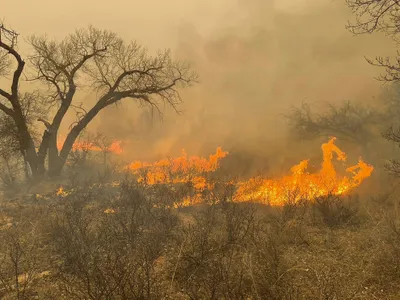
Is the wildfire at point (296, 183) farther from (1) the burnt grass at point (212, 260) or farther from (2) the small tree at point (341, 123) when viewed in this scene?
(1) the burnt grass at point (212, 260)

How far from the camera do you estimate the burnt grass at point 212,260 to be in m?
3.77

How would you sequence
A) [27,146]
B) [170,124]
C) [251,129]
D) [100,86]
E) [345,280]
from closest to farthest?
1. [345,280]
2. [27,146]
3. [100,86]
4. [251,129]
5. [170,124]

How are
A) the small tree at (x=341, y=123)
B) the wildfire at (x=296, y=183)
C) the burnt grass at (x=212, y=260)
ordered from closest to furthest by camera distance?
the burnt grass at (x=212, y=260)
the wildfire at (x=296, y=183)
the small tree at (x=341, y=123)

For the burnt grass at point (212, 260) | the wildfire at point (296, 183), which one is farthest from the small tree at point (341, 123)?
the burnt grass at point (212, 260)

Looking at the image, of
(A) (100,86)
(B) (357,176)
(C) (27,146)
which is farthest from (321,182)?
(C) (27,146)

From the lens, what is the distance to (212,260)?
15.3 ft

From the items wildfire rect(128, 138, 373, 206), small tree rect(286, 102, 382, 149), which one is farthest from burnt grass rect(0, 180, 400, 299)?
small tree rect(286, 102, 382, 149)

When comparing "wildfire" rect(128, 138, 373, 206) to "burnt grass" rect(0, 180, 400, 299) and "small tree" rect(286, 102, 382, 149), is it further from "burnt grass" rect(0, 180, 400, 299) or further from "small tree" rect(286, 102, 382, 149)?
"burnt grass" rect(0, 180, 400, 299)

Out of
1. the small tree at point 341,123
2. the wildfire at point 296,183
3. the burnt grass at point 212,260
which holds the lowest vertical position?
the burnt grass at point 212,260

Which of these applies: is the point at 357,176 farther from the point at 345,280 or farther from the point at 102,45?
the point at 102,45

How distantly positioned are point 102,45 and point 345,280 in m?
15.7

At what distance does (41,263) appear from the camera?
5.57 meters

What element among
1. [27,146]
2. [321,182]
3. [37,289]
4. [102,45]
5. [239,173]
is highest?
[102,45]

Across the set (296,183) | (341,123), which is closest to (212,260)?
(296,183)
